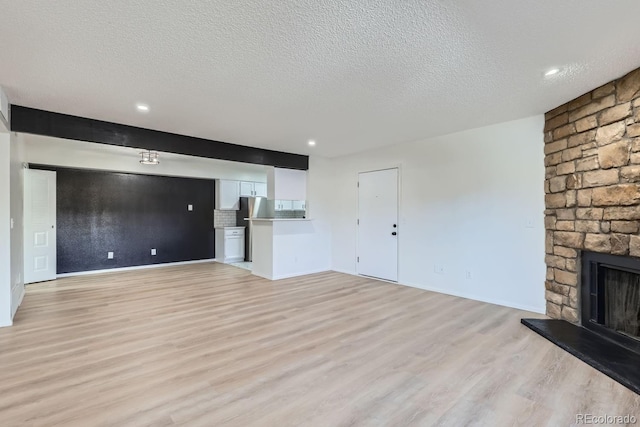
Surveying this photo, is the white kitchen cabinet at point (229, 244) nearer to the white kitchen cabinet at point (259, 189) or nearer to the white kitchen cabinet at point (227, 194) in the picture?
the white kitchen cabinet at point (227, 194)

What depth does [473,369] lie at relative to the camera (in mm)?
2307

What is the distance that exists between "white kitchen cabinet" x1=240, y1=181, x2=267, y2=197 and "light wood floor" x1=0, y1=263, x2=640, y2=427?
13.5 ft

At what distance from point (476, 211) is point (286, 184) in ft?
10.7

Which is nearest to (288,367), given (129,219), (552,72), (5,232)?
(552,72)

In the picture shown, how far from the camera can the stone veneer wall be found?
2.56m

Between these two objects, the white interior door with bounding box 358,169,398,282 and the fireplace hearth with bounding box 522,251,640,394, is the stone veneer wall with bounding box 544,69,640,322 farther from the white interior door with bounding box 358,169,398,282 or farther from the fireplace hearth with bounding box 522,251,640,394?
the white interior door with bounding box 358,169,398,282

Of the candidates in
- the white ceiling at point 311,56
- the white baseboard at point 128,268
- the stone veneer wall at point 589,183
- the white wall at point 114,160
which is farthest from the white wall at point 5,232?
the stone veneer wall at point 589,183

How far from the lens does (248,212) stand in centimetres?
764

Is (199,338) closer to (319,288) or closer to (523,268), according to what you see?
(319,288)

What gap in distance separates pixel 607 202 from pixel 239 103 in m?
3.66

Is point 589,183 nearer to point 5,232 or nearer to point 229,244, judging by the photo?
point 5,232

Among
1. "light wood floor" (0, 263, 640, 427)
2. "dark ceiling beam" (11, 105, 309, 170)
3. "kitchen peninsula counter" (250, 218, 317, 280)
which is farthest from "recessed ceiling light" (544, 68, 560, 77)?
"kitchen peninsula counter" (250, 218, 317, 280)

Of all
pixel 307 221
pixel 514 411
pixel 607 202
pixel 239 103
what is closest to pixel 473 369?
pixel 514 411

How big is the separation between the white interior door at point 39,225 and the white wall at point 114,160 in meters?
0.33
